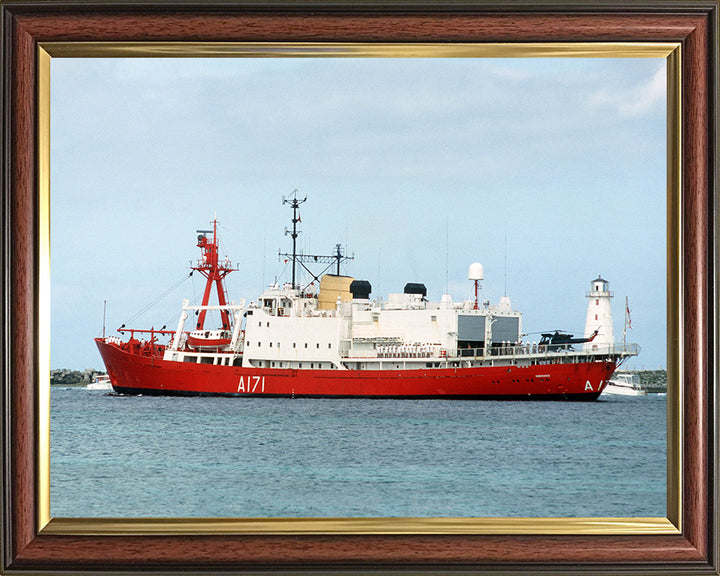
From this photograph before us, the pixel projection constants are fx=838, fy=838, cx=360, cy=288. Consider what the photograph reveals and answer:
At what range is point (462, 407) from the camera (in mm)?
12328

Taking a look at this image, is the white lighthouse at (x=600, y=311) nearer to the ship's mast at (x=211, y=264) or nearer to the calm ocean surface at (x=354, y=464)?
the calm ocean surface at (x=354, y=464)

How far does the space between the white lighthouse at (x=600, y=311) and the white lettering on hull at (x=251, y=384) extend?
34.7ft

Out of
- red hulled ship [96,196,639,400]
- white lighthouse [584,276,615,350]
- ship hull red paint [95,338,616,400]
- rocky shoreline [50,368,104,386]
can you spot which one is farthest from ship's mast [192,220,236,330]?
ship hull red paint [95,338,616,400]

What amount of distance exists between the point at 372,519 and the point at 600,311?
172 centimetres

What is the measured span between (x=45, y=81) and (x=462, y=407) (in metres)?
10.4

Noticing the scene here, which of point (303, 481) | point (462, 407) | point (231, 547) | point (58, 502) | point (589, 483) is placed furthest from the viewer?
point (462, 407)

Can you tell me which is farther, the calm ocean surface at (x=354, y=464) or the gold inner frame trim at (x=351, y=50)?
the calm ocean surface at (x=354, y=464)

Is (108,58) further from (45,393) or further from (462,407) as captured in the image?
(462,407)

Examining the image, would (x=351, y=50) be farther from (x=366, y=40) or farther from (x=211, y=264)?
(x=211, y=264)

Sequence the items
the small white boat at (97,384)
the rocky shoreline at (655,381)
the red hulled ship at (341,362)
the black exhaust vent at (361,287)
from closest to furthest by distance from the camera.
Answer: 1. the rocky shoreline at (655,381)
2. the small white boat at (97,384)
3. the black exhaust vent at (361,287)
4. the red hulled ship at (341,362)

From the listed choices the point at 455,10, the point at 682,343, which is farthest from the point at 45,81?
the point at 682,343

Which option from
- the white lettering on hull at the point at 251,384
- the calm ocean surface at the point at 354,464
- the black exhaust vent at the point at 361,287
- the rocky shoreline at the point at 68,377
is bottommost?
the white lettering on hull at the point at 251,384

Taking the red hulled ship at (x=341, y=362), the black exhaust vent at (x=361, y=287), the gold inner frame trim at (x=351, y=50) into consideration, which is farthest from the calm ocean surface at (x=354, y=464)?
the red hulled ship at (x=341, y=362)

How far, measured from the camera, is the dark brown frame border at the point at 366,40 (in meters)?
2.35
